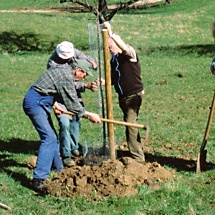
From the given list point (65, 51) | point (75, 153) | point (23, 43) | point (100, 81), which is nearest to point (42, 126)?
point (65, 51)

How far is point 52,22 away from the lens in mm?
28641

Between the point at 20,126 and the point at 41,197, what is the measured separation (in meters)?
3.92

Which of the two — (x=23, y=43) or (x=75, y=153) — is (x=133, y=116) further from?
(x=23, y=43)

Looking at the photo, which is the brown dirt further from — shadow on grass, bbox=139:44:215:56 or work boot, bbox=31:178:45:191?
shadow on grass, bbox=139:44:215:56

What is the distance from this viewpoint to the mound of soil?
658cm

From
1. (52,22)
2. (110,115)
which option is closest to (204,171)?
(110,115)

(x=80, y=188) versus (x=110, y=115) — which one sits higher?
(x=110, y=115)

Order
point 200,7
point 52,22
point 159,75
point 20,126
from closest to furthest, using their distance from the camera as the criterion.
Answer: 1. point 20,126
2. point 159,75
3. point 52,22
4. point 200,7

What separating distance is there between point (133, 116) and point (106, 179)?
3.61 feet

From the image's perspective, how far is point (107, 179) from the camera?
21.9 ft

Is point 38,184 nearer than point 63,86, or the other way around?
point 63,86

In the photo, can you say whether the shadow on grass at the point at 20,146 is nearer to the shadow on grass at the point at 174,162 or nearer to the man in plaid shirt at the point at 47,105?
the shadow on grass at the point at 174,162

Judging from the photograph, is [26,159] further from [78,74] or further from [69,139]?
[78,74]

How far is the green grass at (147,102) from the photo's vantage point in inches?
252
